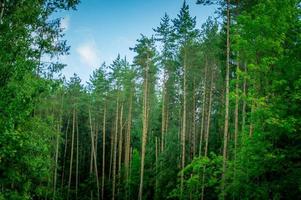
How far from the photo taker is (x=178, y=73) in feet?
123

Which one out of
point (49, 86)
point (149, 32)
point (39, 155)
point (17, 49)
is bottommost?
point (39, 155)

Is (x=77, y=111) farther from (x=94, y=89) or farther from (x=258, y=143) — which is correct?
(x=258, y=143)

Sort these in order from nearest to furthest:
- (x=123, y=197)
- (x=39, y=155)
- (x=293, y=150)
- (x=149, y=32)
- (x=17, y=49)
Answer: (x=17, y=49), (x=293, y=150), (x=39, y=155), (x=149, y=32), (x=123, y=197)

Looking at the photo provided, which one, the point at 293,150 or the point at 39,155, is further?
the point at 39,155

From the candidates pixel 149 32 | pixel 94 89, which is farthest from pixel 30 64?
pixel 94 89

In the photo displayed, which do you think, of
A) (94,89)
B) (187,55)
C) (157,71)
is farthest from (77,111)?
(187,55)

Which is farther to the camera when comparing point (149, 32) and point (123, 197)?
point (123, 197)

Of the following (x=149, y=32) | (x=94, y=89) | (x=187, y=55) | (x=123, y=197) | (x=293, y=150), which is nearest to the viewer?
(x=293, y=150)

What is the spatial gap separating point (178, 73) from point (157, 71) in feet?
9.62

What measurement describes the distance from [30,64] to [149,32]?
23.9m

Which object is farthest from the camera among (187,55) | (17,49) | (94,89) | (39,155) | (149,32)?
(94,89)

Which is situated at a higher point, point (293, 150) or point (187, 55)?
point (187, 55)

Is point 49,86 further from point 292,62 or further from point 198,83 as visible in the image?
point 198,83

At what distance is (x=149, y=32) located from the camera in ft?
115
